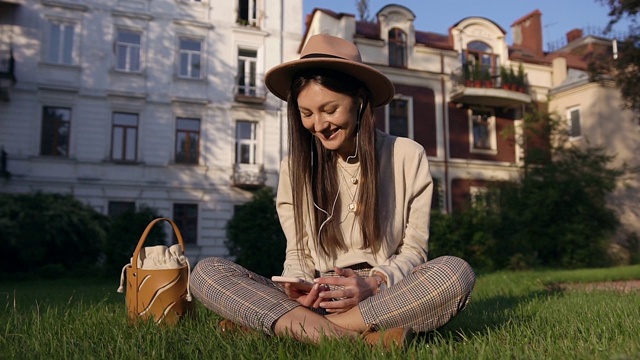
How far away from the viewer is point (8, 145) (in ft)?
58.4

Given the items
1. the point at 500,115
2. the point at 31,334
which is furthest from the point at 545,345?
the point at 500,115

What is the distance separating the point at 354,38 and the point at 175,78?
7.05m

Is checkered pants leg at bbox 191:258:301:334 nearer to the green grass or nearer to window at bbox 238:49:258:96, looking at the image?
the green grass

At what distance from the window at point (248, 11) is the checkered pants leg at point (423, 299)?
20.1 m

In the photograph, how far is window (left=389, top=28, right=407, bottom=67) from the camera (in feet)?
70.2

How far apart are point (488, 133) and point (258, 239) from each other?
1246cm

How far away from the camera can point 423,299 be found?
238cm

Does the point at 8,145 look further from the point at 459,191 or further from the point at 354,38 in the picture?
the point at 459,191

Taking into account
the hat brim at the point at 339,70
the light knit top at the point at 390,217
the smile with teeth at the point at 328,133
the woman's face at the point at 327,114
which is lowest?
the light knit top at the point at 390,217

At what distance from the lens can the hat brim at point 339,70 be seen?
2.74 m

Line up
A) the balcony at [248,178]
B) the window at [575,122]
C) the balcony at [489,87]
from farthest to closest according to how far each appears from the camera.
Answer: the window at [575,122] → the balcony at [489,87] → the balcony at [248,178]

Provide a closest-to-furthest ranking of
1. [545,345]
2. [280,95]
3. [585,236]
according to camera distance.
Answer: [545,345], [280,95], [585,236]

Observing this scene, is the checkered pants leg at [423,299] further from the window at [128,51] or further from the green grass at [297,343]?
the window at [128,51]

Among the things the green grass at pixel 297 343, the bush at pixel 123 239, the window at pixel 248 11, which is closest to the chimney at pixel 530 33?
the window at pixel 248 11
